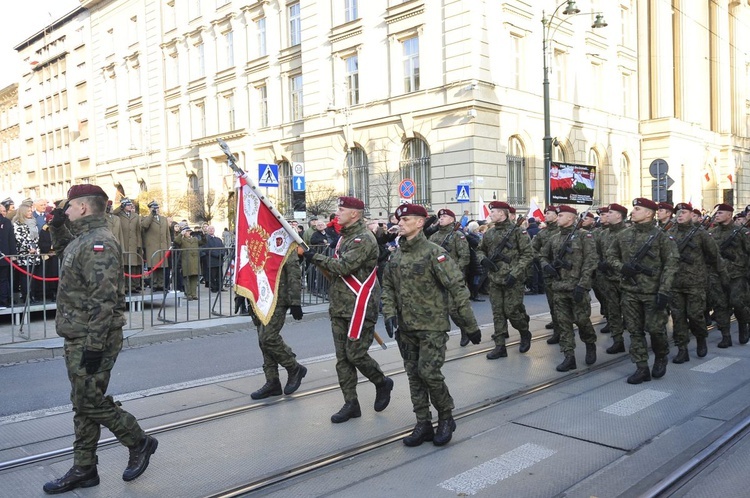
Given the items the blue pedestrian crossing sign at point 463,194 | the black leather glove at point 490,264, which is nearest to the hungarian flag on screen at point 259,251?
the black leather glove at point 490,264

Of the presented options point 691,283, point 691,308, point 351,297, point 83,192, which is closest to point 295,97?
point 691,283

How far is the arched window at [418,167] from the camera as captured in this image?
25828 millimetres

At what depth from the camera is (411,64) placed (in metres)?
25.7

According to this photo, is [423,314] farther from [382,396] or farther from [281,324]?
[281,324]

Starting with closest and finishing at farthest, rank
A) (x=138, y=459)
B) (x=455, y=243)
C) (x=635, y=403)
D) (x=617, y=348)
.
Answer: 1. (x=138, y=459)
2. (x=635, y=403)
3. (x=617, y=348)
4. (x=455, y=243)

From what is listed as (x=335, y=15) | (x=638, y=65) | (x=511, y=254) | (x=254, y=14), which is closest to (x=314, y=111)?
(x=335, y=15)

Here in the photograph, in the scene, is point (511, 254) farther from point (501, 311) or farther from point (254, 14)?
point (254, 14)

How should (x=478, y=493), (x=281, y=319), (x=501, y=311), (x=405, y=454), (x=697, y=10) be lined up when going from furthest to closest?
1. (x=697, y=10)
2. (x=501, y=311)
3. (x=281, y=319)
4. (x=405, y=454)
5. (x=478, y=493)

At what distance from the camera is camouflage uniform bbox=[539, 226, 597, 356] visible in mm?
7691

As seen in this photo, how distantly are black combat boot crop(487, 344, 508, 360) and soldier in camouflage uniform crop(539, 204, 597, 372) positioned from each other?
80 centimetres

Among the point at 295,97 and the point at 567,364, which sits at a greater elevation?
the point at 295,97

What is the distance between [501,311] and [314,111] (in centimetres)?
2246

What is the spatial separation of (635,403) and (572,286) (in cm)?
190

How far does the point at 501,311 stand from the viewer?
8492 millimetres
